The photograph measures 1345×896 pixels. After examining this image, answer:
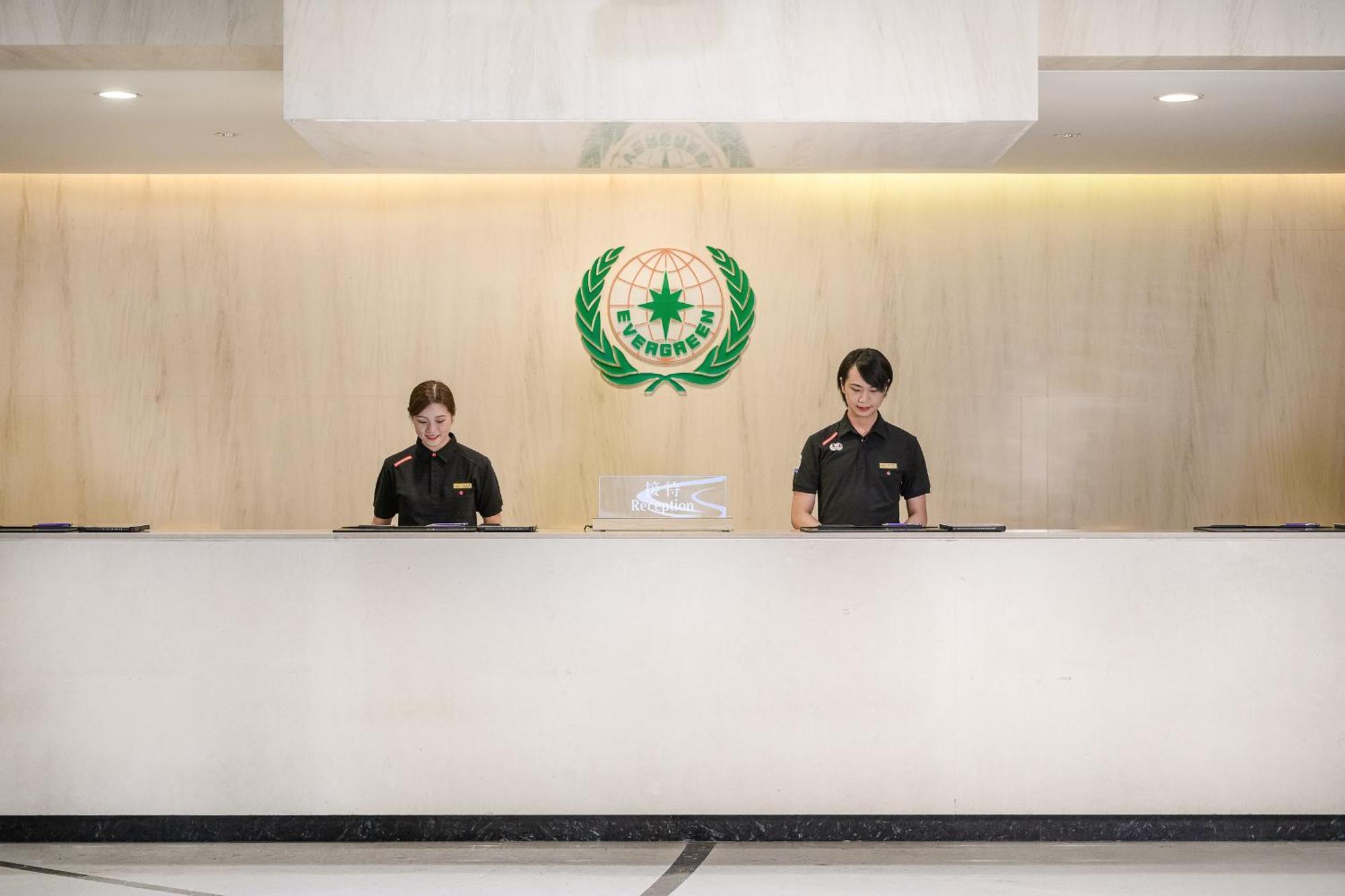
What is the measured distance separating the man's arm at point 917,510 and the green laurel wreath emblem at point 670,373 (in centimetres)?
182

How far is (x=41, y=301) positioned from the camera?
6531mm

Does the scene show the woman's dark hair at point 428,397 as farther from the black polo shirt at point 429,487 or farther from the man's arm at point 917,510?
the man's arm at point 917,510

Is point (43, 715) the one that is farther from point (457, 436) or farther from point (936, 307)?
point (936, 307)

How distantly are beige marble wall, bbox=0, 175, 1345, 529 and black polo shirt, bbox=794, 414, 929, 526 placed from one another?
1.59 m

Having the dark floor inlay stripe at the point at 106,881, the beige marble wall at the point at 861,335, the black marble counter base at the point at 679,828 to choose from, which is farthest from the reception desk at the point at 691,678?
the beige marble wall at the point at 861,335

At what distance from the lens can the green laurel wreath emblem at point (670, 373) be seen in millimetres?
6414

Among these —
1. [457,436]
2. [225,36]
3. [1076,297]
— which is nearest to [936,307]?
[1076,297]

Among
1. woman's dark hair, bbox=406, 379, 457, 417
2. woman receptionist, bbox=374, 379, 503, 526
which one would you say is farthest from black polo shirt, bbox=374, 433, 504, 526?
woman's dark hair, bbox=406, 379, 457, 417

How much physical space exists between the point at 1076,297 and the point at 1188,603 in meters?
3.07

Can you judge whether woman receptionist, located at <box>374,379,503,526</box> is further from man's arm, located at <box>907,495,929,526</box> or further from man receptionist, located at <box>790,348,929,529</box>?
man's arm, located at <box>907,495,929,526</box>

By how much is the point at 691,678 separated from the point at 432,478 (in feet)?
5.75

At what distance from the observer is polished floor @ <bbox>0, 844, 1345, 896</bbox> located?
3.36 m

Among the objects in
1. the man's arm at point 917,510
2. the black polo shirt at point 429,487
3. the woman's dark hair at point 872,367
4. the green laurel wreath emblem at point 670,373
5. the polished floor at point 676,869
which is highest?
the green laurel wreath emblem at point 670,373

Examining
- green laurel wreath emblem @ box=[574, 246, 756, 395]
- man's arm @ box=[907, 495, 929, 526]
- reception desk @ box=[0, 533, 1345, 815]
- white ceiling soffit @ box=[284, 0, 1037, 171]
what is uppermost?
white ceiling soffit @ box=[284, 0, 1037, 171]
